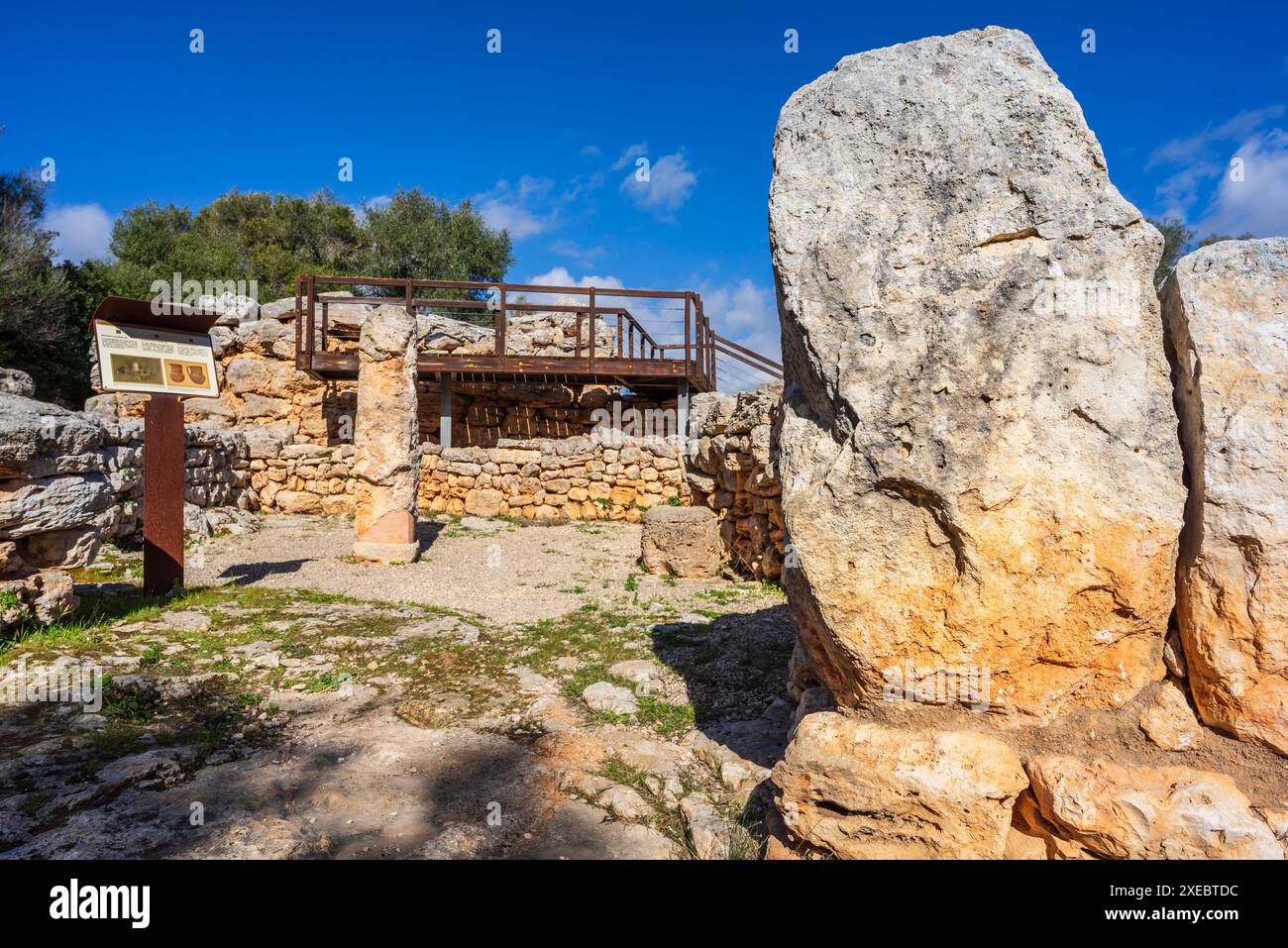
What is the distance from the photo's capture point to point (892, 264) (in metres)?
2.18

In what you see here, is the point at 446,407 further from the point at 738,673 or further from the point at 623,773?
the point at 623,773

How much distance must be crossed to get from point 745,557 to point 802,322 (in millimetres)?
5479

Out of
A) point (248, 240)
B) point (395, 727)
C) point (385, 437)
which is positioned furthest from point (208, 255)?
point (395, 727)

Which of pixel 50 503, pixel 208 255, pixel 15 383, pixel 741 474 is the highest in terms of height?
pixel 208 255

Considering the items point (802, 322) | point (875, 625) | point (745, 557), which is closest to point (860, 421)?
point (802, 322)

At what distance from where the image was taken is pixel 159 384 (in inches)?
232

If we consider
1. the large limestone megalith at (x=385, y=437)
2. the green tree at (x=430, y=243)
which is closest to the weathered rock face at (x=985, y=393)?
the large limestone megalith at (x=385, y=437)

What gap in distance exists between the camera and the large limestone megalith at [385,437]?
8.69m

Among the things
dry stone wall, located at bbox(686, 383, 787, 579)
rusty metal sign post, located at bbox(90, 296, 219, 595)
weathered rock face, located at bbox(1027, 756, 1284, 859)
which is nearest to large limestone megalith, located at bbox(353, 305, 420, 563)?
rusty metal sign post, located at bbox(90, 296, 219, 595)

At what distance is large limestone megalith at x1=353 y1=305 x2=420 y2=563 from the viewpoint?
869 centimetres

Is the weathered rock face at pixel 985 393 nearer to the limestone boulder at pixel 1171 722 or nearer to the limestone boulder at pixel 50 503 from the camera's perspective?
the limestone boulder at pixel 1171 722

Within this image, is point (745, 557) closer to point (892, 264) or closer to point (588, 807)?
point (588, 807)

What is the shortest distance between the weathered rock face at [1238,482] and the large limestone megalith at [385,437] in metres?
7.99

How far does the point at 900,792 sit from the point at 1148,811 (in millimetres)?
642
